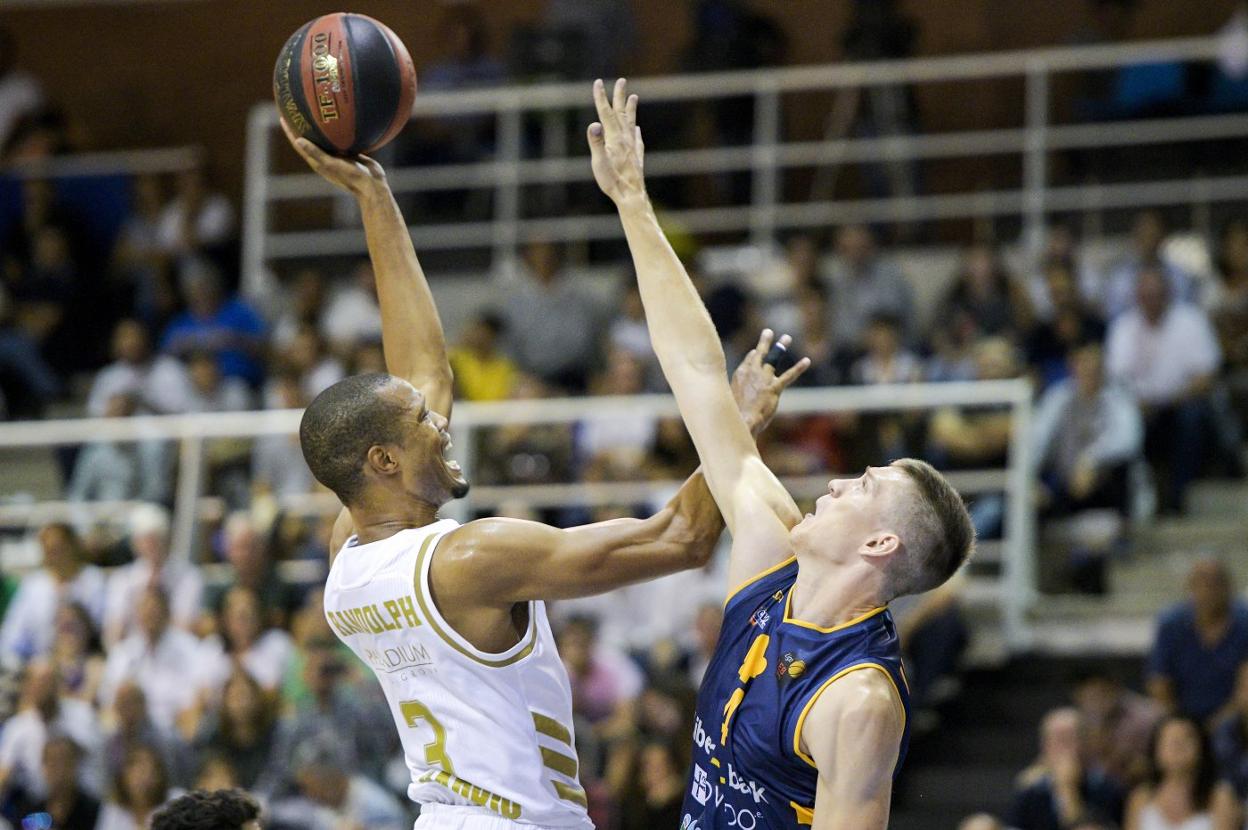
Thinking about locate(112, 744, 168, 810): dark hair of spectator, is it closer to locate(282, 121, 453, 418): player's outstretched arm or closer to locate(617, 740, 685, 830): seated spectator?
locate(617, 740, 685, 830): seated spectator

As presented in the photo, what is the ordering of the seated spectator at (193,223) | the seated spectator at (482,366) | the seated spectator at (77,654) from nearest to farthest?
1. the seated spectator at (77,654)
2. the seated spectator at (482,366)
3. the seated spectator at (193,223)

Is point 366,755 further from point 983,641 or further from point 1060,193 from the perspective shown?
point 1060,193

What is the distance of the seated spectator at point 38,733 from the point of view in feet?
33.2

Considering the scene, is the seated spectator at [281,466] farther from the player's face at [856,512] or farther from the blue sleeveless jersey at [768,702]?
the player's face at [856,512]

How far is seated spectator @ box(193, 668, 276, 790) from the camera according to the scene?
32.9 feet

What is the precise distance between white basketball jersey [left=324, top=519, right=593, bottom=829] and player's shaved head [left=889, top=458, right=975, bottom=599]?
0.88 meters

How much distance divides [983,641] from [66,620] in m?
5.04

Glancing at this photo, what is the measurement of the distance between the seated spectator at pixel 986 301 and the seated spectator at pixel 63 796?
19.0ft

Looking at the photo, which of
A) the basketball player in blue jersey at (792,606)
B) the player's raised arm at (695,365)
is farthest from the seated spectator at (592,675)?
the basketball player in blue jersey at (792,606)

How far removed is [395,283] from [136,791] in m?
5.10

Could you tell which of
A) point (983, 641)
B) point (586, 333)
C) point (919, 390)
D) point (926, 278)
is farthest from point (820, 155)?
point (983, 641)

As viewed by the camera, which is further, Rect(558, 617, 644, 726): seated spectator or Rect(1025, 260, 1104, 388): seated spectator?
Rect(1025, 260, 1104, 388): seated spectator

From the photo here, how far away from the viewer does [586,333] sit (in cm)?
1323

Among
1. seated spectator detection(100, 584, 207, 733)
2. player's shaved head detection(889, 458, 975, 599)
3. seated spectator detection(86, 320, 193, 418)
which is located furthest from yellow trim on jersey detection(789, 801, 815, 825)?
seated spectator detection(86, 320, 193, 418)
